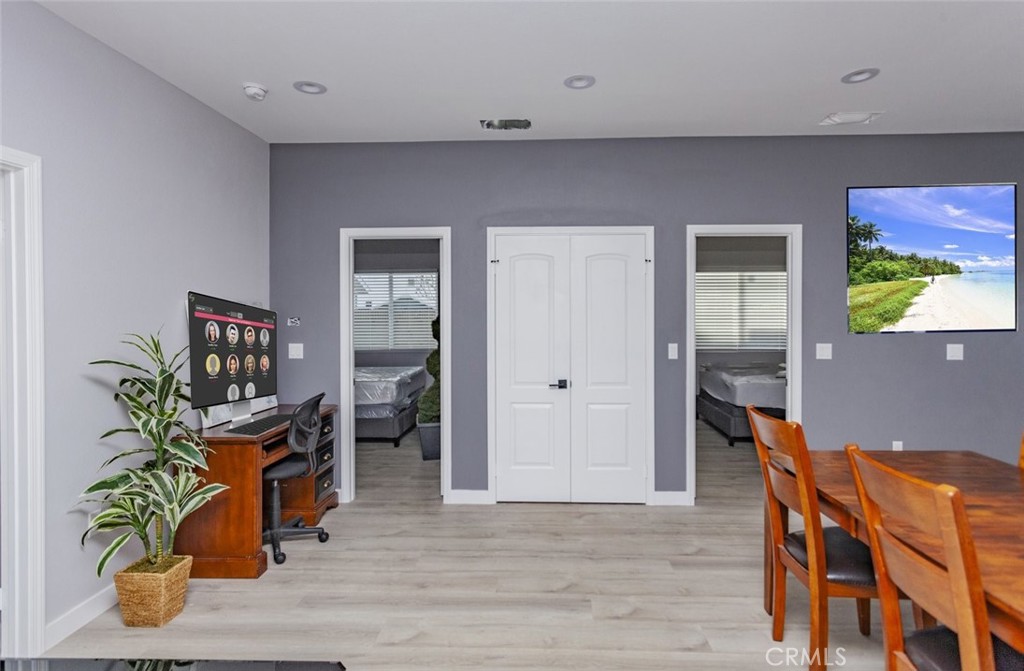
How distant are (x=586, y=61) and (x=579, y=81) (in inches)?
9.5

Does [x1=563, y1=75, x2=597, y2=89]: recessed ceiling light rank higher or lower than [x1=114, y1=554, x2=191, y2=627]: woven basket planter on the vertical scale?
higher

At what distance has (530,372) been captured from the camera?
4277mm

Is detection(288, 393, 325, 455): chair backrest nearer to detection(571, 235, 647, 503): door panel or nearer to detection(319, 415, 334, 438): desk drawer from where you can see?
detection(319, 415, 334, 438): desk drawer

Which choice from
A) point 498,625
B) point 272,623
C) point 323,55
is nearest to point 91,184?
point 323,55

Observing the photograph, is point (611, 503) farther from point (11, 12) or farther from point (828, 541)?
point (11, 12)

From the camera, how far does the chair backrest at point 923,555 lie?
1.18 metres

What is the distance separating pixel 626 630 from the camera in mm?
2471

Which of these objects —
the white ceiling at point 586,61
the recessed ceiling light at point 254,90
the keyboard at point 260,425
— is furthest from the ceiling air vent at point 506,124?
the keyboard at point 260,425

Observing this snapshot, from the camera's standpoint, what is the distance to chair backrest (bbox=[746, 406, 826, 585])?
1998 mm

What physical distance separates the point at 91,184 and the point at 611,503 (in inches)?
147

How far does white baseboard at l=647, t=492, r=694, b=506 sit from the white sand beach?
1.91 m

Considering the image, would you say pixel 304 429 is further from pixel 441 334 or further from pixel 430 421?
pixel 430 421

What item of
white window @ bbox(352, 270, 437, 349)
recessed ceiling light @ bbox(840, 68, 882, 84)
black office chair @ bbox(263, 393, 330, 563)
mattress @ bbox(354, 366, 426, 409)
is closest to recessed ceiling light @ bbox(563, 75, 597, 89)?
recessed ceiling light @ bbox(840, 68, 882, 84)

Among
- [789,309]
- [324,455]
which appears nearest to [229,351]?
[324,455]
